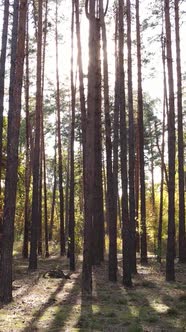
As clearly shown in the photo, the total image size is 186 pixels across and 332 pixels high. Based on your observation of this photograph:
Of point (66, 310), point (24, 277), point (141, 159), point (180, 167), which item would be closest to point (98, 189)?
point (141, 159)

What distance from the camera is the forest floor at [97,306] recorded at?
→ 7.57 meters

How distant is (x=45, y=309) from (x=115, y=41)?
40.1ft

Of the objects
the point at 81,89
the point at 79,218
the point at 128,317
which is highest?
the point at 81,89

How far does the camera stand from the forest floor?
7570 millimetres

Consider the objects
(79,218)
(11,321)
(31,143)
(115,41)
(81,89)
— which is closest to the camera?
Answer: (11,321)

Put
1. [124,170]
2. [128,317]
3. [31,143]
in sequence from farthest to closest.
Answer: [31,143] < [124,170] < [128,317]

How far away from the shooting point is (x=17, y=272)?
15.3m

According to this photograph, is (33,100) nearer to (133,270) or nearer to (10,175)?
(133,270)

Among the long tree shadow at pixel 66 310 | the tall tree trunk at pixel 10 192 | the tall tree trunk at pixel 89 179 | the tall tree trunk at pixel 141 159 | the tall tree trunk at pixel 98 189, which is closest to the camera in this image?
the long tree shadow at pixel 66 310

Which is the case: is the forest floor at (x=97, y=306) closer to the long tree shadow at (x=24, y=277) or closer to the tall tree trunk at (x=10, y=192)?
the long tree shadow at (x=24, y=277)

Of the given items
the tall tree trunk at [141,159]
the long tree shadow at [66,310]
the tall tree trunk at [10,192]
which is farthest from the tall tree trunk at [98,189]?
the tall tree trunk at [10,192]

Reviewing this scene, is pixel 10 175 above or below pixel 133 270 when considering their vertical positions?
above

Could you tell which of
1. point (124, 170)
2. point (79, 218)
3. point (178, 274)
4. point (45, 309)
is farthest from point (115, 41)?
point (79, 218)

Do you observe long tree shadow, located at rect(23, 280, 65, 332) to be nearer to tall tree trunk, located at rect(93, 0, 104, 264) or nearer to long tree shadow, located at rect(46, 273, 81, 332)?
long tree shadow, located at rect(46, 273, 81, 332)
